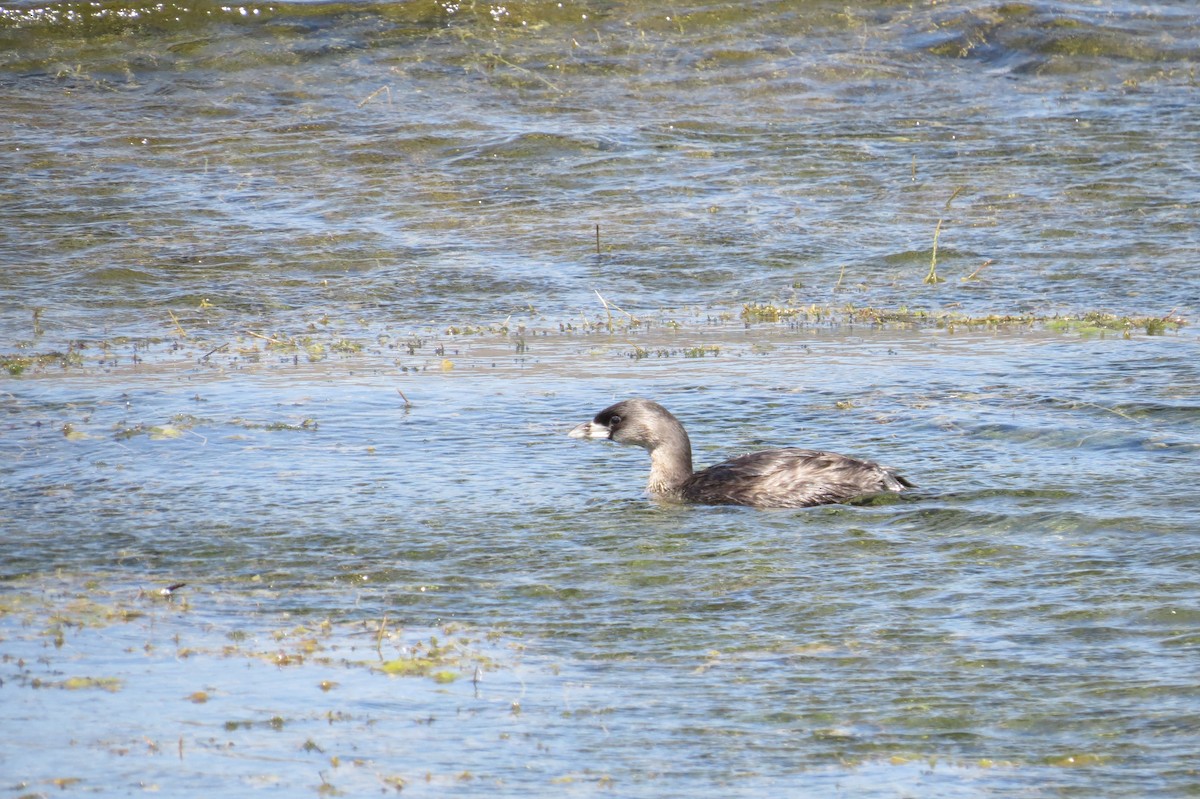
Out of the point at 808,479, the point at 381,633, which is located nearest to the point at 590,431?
the point at 808,479

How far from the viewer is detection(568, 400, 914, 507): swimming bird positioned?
9.02m

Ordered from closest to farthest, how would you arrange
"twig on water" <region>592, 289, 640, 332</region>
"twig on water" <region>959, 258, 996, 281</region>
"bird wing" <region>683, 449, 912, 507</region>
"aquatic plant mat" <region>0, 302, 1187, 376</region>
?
1. "bird wing" <region>683, 449, 912, 507</region>
2. "aquatic plant mat" <region>0, 302, 1187, 376</region>
3. "twig on water" <region>592, 289, 640, 332</region>
4. "twig on water" <region>959, 258, 996, 281</region>

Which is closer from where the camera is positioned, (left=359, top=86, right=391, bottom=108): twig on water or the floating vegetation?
the floating vegetation

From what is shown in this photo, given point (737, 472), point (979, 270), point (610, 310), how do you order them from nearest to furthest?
point (737, 472), point (610, 310), point (979, 270)

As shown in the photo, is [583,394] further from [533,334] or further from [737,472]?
[737,472]

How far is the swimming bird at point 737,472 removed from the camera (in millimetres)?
9016

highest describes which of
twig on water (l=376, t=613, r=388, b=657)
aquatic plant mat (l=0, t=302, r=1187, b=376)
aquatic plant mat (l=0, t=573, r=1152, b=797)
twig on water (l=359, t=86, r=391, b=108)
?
twig on water (l=359, t=86, r=391, b=108)

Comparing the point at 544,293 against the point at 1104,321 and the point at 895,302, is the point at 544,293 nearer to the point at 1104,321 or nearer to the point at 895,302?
the point at 895,302

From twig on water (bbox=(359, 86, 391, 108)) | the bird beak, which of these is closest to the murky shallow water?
the bird beak

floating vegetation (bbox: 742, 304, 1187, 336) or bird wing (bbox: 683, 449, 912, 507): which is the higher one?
bird wing (bbox: 683, 449, 912, 507)

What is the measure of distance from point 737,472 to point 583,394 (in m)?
2.31

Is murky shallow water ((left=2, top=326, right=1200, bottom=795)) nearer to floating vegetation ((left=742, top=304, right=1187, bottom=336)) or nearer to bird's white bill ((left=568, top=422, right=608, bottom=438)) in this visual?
bird's white bill ((left=568, top=422, right=608, bottom=438))

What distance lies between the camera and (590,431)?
32.2ft

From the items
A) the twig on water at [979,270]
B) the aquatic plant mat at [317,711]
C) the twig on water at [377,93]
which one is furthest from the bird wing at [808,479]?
the twig on water at [377,93]
